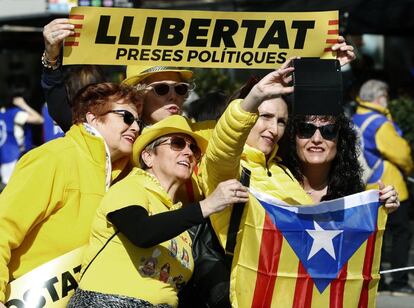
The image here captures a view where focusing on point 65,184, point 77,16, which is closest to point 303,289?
point 65,184

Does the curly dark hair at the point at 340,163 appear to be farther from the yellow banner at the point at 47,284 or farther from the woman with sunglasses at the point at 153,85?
the yellow banner at the point at 47,284

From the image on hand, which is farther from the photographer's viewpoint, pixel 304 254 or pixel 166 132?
pixel 166 132

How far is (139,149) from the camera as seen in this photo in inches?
171

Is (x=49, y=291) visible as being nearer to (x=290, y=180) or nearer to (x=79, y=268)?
(x=79, y=268)

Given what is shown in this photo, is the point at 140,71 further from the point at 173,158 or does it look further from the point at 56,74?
the point at 173,158

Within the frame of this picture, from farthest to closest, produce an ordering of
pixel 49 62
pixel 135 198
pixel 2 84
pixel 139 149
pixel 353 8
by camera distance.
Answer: pixel 2 84
pixel 353 8
pixel 49 62
pixel 139 149
pixel 135 198

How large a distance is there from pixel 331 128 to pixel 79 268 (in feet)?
4.37

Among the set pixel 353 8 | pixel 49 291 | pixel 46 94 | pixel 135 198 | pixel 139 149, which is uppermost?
pixel 353 8

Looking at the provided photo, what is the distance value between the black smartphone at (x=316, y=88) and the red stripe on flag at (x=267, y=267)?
1.85ft

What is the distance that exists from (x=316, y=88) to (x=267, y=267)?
0.79 metres

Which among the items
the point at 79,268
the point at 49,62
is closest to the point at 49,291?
the point at 79,268

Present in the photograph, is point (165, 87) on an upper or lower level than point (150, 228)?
upper

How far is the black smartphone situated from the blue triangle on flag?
498 millimetres

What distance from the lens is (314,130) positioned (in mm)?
4602
